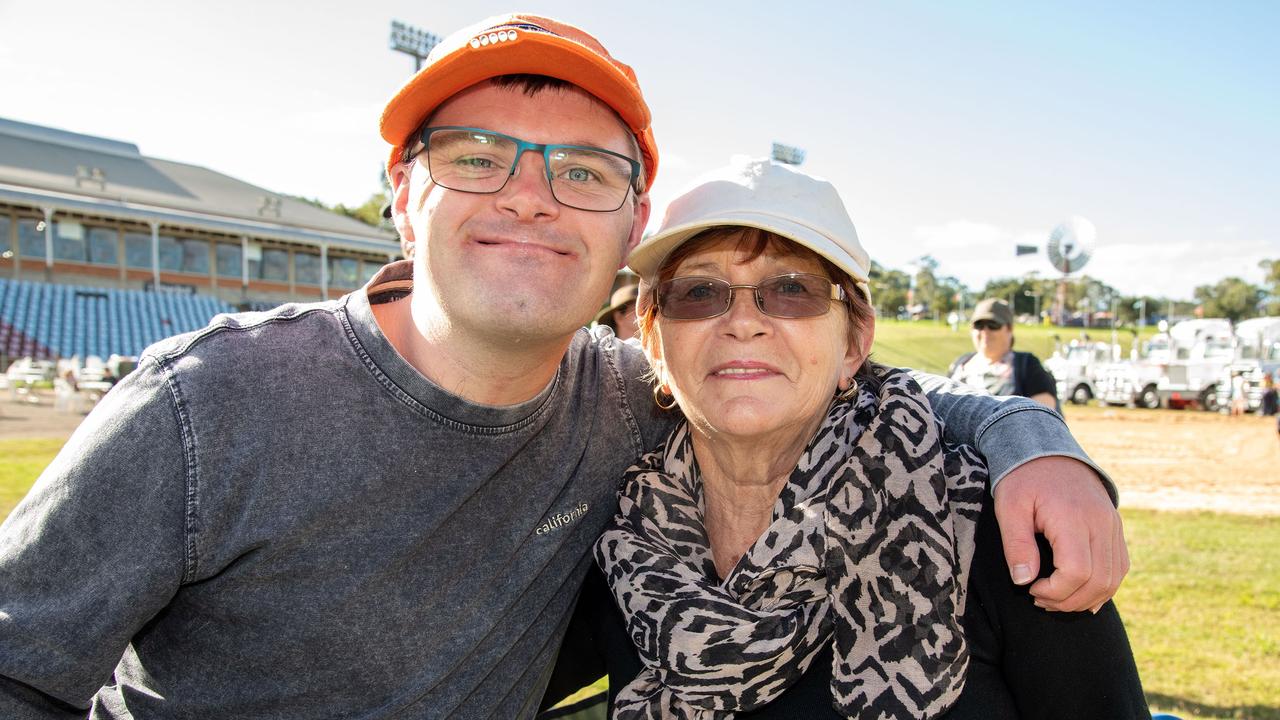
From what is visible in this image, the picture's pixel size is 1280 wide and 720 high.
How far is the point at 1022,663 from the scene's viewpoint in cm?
175

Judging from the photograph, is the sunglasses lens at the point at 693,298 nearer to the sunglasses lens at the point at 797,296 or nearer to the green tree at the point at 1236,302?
the sunglasses lens at the point at 797,296

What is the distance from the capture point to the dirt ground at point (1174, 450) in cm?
1302

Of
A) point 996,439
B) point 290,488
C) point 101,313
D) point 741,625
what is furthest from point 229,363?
point 101,313

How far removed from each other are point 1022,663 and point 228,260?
151 ft

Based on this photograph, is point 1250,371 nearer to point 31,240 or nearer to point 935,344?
point 935,344

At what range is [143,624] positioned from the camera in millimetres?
1707

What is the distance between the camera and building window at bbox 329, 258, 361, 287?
151ft

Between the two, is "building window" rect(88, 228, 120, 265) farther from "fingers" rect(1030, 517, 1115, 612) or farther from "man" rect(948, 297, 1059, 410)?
"fingers" rect(1030, 517, 1115, 612)

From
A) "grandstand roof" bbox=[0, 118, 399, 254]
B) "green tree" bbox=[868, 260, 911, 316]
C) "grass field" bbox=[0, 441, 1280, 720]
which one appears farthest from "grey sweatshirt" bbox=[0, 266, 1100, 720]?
"green tree" bbox=[868, 260, 911, 316]

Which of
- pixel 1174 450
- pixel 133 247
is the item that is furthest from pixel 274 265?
pixel 1174 450

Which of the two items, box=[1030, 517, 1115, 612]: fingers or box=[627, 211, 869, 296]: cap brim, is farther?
box=[627, 211, 869, 296]: cap brim

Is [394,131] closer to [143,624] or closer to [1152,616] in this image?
[143,624]

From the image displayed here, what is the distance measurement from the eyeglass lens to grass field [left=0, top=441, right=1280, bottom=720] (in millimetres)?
5318

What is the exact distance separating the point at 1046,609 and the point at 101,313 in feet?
136
